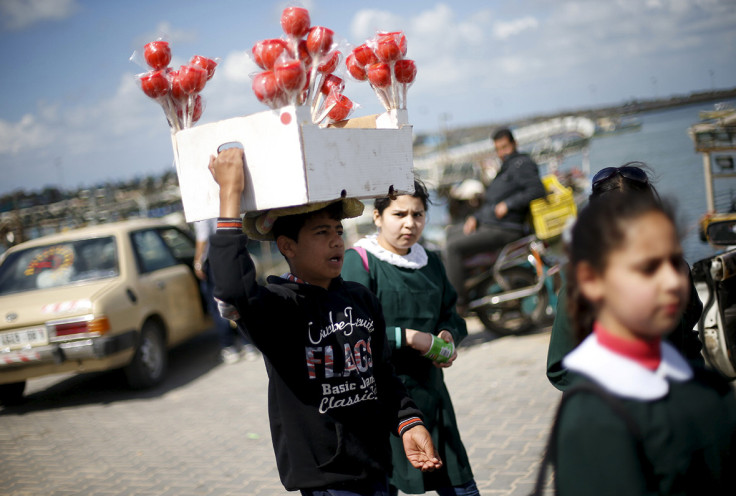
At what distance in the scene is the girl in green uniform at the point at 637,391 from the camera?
1160 millimetres

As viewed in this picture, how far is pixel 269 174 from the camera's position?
1752 millimetres

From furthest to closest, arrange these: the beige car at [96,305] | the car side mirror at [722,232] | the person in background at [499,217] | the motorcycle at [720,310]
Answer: the person in background at [499,217] < the beige car at [96,305] < the car side mirror at [722,232] < the motorcycle at [720,310]

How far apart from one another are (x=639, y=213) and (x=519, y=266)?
609 centimetres

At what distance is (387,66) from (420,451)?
1411mm

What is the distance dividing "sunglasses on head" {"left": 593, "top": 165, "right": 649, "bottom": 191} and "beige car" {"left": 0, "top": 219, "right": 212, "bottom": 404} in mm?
5295

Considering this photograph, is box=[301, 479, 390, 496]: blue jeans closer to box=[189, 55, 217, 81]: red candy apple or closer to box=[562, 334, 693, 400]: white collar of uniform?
box=[562, 334, 693, 400]: white collar of uniform

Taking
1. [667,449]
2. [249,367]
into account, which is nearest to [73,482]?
[249,367]

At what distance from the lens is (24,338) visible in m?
6.06

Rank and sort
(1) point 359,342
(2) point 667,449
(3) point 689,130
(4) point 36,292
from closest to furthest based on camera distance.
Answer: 1. (2) point 667,449
2. (1) point 359,342
3. (3) point 689,130
4. (4) point 36,292

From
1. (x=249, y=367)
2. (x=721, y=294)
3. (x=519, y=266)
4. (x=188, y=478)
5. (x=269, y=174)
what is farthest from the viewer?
(x=249, y=367)

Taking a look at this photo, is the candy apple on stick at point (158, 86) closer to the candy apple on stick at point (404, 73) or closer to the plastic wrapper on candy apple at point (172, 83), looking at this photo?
the plastic wrapper on candy apple at point (172, 83)

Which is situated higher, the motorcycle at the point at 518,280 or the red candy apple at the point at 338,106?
the red candy apple at the point at 338,106

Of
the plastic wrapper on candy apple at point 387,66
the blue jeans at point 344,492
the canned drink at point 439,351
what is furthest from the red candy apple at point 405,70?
the blue jeans at point 344,492

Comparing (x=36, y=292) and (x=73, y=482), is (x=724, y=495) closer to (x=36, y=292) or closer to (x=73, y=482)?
(x=73, y=482)
